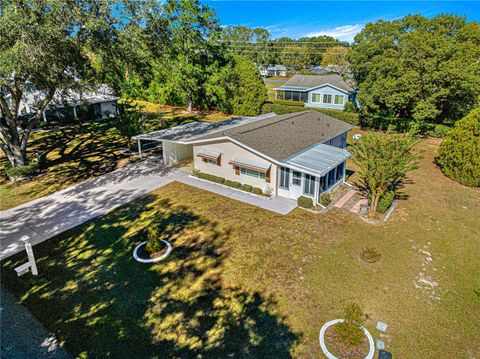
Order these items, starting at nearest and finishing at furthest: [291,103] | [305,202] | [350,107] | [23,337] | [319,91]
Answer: [23,337], [305,202], [350,107], [319,91], [291,103]

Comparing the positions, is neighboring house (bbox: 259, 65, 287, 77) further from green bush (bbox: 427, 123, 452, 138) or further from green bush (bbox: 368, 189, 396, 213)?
green bush (bbox: 368, 189, 396, 213)

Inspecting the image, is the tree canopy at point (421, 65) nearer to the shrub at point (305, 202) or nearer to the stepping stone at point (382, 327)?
the shrub at point (305, 202)

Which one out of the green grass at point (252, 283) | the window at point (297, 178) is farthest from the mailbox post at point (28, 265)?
the window at point (297, 178)

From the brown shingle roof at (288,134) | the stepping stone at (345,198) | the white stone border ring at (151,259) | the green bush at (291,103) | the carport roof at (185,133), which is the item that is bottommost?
the white stone border ring at (151,259)

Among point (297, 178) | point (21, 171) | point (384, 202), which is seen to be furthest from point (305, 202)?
point (21, 171)

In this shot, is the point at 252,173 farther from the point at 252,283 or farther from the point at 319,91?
the point at 319,91

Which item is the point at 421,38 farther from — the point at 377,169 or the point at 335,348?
the point at 335,348

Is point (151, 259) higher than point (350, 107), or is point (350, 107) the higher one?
point (350, 107)

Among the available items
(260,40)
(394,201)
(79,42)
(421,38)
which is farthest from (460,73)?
(260,40)
